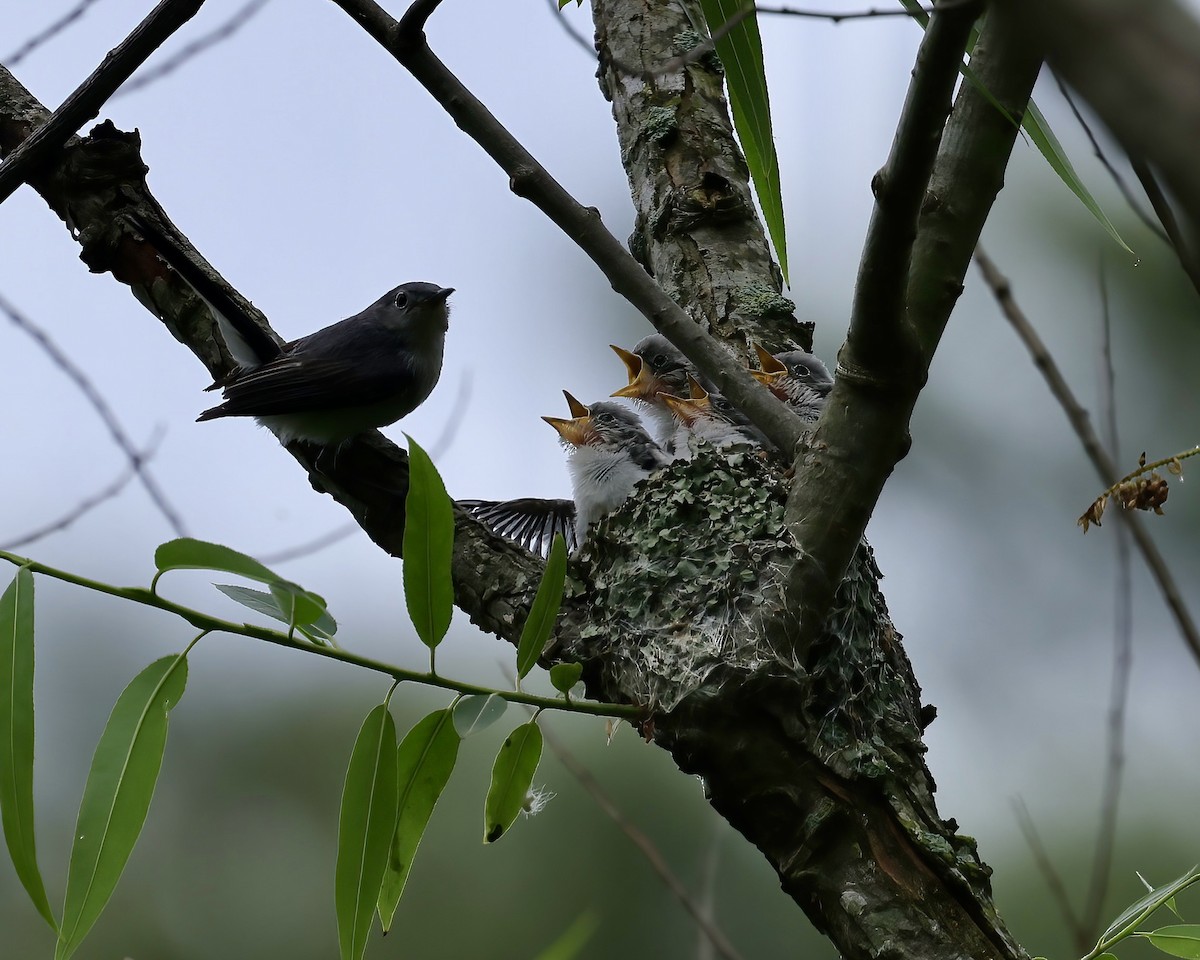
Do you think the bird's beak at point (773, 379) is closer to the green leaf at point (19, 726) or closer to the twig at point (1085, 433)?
the twig at point (1085, 433)

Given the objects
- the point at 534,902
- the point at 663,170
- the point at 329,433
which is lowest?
the point at 534,902

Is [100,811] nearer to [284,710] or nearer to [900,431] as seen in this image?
[900,431]

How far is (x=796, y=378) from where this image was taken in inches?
143

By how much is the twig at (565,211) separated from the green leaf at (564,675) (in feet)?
2.63

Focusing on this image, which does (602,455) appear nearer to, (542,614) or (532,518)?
(532,518)

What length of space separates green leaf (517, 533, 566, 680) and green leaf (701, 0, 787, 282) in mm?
856

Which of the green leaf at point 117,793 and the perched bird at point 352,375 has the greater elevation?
the perched bird at point 352,375

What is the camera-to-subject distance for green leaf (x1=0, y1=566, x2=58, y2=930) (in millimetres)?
1504

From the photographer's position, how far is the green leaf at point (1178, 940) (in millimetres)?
1749

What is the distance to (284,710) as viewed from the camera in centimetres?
730

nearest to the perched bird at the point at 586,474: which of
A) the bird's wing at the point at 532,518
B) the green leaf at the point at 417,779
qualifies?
the bird's wing at the point at 532,518

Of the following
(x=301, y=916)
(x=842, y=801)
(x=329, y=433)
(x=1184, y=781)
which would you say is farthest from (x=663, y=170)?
(x=1184, y=781)

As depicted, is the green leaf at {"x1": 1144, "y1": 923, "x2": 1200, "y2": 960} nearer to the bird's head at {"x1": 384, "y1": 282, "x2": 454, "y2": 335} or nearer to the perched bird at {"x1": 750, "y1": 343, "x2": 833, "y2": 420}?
the perched bird at {"x1": 750, "y1": 343, "x2": 833, "y2": 420}

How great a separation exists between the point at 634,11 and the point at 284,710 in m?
5.13
